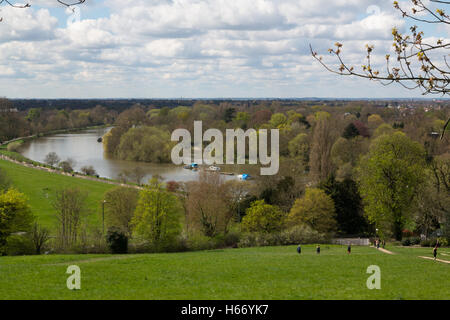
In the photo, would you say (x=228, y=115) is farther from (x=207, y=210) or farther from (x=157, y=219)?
(x=157, y=219)

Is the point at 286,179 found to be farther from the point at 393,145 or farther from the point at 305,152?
the point at 305,152

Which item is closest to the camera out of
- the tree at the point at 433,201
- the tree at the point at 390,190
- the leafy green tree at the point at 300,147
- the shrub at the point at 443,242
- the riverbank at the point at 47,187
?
the shrub at the point at 443,242

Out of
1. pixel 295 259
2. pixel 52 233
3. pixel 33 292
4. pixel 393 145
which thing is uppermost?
pixel 393 145

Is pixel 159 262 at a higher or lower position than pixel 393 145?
lower

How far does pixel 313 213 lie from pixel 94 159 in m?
52.4

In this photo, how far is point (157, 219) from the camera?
97.8 ft

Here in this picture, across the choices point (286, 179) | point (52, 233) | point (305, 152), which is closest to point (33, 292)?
point (52, 233)

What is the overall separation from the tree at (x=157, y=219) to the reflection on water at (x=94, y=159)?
24.7 metres

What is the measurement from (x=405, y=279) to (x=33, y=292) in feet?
36.5

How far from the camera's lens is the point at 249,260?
1966 centimetres

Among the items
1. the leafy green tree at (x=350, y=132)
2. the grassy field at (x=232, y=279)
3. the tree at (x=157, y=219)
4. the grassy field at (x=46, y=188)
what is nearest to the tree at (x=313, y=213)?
the tree at (x=157, y=219)

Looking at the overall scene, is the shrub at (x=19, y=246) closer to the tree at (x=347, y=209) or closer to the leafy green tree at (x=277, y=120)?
the tree at (x=347, y=209)

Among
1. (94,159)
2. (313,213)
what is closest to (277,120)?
(94,159)

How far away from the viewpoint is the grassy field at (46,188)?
4031 centimetres
